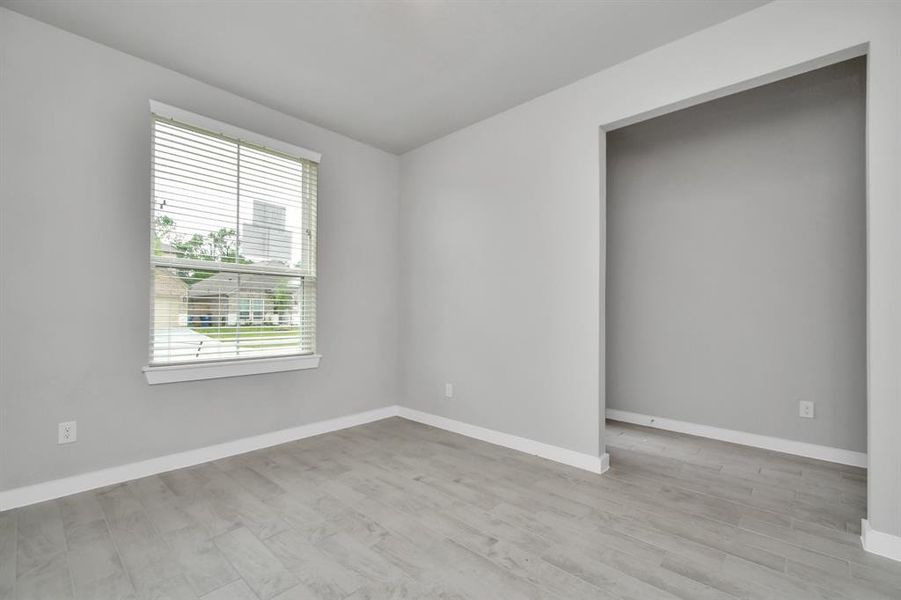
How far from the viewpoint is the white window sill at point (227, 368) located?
2.84 metres

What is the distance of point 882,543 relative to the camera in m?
1.92

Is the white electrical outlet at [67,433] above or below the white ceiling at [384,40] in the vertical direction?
below

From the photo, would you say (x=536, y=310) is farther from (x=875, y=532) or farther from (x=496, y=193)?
(x=875, y=532)

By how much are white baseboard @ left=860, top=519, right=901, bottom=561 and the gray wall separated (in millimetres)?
1329

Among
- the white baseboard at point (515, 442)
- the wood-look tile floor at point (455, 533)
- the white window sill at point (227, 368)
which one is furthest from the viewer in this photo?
the white baseboard at point (515, 442)

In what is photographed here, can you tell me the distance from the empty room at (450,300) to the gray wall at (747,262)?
2 centimetres

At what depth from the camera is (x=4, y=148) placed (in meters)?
2.35

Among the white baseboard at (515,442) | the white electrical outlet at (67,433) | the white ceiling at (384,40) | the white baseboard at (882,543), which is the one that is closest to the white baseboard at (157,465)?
the white electrical outlet at (67,433)

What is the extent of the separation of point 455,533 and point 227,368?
2.07m

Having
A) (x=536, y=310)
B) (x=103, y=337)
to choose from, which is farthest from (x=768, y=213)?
(x=103, y=337)

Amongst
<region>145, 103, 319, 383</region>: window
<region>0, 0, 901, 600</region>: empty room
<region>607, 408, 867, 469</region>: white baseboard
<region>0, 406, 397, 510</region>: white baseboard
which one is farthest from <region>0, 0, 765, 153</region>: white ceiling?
<region>607, 408, 867, 469</region>: white baseboard

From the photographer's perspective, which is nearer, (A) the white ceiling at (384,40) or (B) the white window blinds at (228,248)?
(A) the white ceiling at (384,40)

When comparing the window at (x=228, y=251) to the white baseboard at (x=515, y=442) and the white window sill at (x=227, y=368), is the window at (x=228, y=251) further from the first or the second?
the white baseboard at (x=515, y=442)

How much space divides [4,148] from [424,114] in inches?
104
